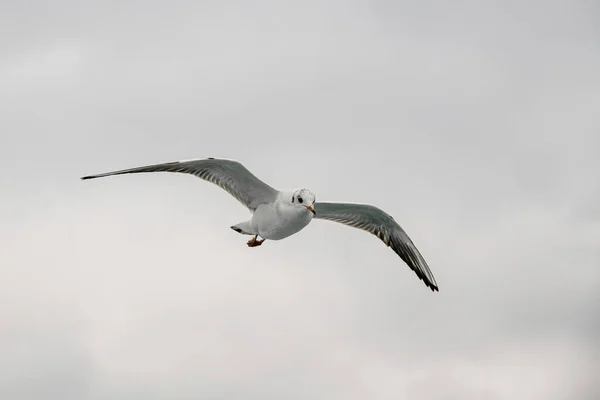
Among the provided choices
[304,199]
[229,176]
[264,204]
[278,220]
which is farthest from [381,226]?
[229,176]

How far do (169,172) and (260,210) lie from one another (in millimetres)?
3712

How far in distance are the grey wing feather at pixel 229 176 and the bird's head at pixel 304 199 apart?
6.53 feet

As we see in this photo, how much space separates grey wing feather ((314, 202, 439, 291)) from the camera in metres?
36.4

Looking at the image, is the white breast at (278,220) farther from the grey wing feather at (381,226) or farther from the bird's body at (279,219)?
the grey wing feather at (381,226)

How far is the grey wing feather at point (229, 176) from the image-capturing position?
3228 cm

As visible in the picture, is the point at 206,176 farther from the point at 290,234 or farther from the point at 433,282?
the point at 433,282

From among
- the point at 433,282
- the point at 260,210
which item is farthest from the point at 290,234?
the point at 433,282

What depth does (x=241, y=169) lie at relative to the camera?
1276 inches

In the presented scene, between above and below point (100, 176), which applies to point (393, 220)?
above

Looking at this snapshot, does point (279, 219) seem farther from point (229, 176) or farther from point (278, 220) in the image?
point (229, 176)

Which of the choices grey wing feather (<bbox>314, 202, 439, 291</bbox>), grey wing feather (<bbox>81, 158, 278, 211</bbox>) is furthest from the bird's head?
grey wing feather (<bbox>314, 202, 439, 291</bbox>)

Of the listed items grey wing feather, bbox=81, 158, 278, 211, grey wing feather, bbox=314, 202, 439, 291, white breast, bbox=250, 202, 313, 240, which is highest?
grey wing feather, bbox=314, 202, 439, 291

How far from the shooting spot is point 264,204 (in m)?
33.6

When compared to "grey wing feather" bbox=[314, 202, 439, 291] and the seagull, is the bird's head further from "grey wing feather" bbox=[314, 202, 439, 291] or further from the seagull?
"grey wing feather" bbox=[314, 202, 439, 291]
